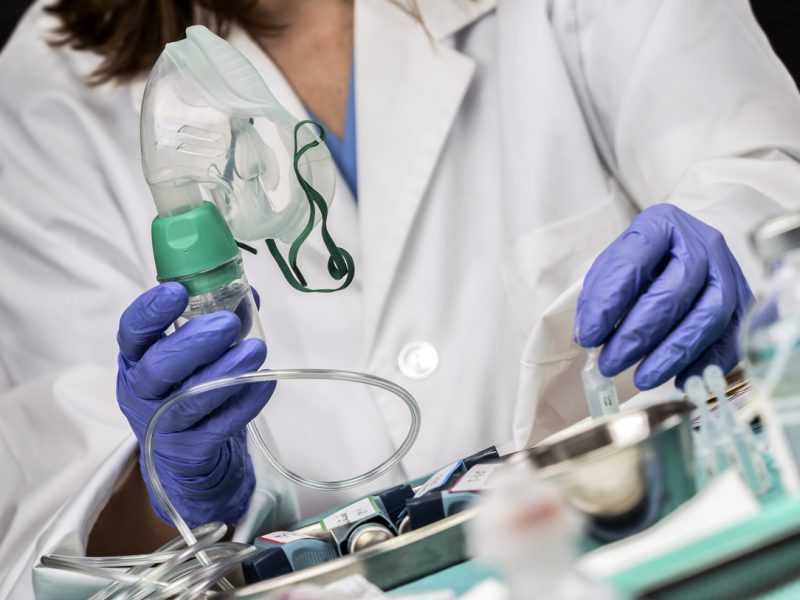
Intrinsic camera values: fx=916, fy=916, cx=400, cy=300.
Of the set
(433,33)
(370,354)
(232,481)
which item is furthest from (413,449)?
(433,33)

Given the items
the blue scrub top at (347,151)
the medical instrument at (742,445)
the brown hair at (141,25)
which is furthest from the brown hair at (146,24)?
the medical instrument at (742,445)

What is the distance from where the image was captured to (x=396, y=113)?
123 centimetres

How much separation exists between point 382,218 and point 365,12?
31 cm

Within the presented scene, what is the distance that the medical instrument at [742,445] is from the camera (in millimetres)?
518

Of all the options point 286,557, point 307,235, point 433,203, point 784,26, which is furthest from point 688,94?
point 784,26

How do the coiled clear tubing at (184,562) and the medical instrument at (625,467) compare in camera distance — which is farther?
the coiled clear tubing at (184,562)

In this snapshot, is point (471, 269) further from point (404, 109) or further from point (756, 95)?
point (756, 95)

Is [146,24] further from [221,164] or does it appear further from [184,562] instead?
[184,562]

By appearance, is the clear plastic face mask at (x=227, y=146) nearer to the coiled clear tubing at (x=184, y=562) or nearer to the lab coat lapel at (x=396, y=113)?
the coiled clear tubing at (x=184, y=562)

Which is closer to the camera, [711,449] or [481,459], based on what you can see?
[711,449]

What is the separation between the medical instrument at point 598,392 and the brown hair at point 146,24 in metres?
0.67

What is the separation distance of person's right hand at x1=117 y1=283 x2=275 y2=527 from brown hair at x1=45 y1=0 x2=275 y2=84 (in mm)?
548

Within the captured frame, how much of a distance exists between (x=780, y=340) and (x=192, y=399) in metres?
0.56

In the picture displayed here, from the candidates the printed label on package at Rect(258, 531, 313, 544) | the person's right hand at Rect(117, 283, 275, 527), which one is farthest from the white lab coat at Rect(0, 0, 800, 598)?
the printed label on package at Rect(258, 531, 313, 544)
